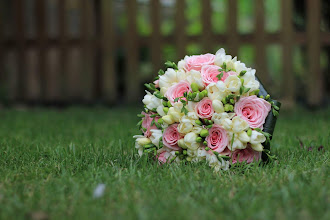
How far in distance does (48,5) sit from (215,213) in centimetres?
647

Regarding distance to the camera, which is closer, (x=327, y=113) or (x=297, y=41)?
(x=327, y=113)

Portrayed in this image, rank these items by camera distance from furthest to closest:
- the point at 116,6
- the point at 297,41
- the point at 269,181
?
1. the point at 116,6
2. the point at 297,41
3. the point at 269,181

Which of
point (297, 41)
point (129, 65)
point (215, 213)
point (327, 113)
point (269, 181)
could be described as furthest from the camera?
point (129, 65)

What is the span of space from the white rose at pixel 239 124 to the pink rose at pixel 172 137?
276 millimetres

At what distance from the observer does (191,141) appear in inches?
82.6

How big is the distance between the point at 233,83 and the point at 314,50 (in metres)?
3.69

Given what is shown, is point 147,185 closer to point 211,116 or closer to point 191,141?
point 191,141

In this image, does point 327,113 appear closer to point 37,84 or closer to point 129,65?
point 129,65

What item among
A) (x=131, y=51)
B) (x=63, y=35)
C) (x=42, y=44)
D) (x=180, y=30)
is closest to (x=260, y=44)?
(x=180, y=30)

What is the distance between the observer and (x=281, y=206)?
1.50 metres

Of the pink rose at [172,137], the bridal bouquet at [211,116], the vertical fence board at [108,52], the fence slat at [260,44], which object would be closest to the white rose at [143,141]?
the bridal bouquet at [211,116]

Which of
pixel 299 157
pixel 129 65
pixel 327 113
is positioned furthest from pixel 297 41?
pixel 299 157

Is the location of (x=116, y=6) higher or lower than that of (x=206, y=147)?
higher

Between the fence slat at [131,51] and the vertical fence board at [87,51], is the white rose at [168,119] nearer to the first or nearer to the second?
the fence slat at [131,51]
